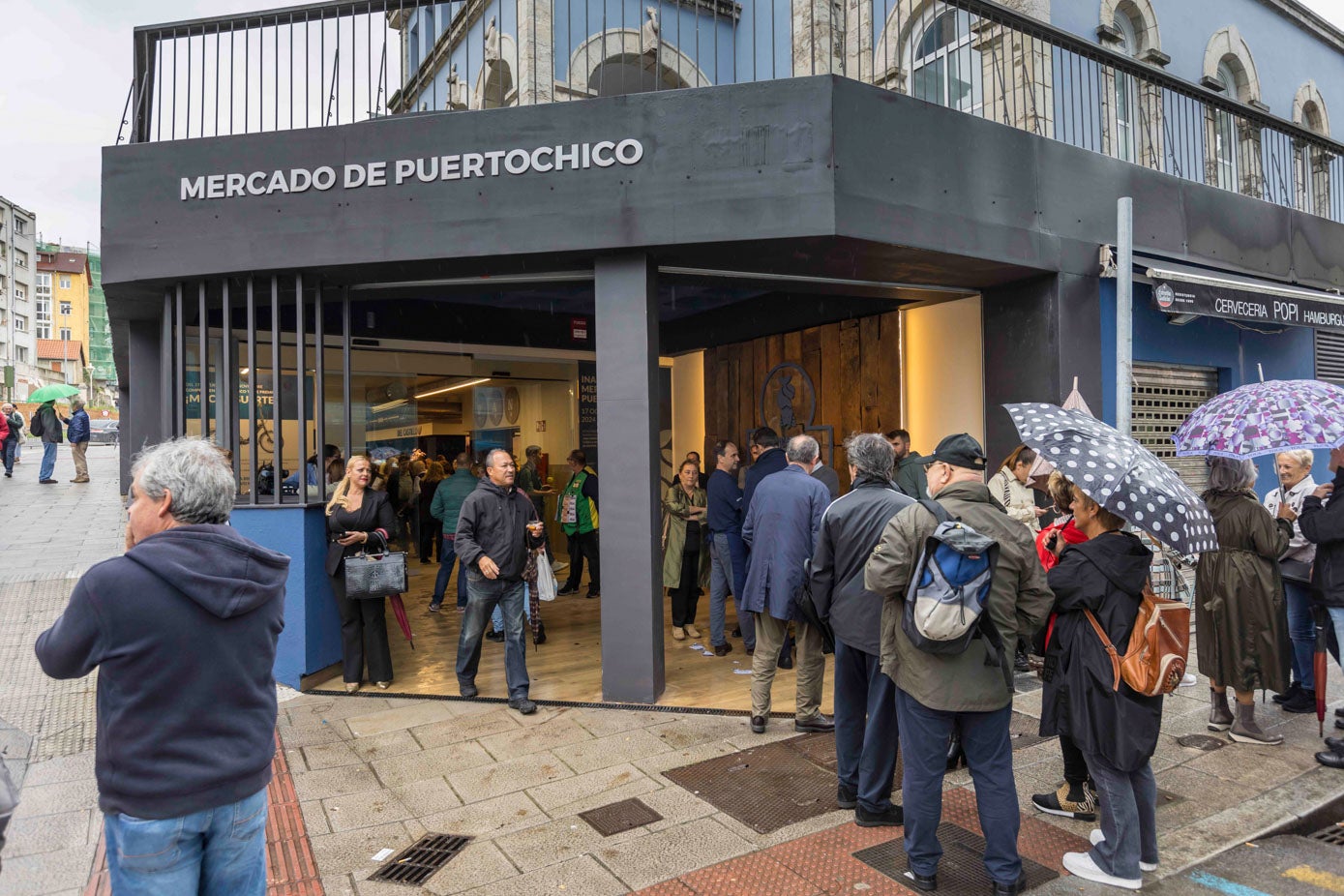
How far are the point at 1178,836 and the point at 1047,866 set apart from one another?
795 millimetres

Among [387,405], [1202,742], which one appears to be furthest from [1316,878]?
[387,405]

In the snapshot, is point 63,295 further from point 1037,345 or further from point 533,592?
point 1037,345

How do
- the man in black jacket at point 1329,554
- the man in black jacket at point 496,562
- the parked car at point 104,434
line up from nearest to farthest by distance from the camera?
the man in black jacket at point 1329,554 → the man in black jacket at point 496,562 → the parked car at point 104,434

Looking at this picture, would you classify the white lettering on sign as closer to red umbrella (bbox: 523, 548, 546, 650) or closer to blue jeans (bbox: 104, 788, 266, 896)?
red umbrella (bbox: 523, 548, 546, 650)

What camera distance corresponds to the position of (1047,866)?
358 cm

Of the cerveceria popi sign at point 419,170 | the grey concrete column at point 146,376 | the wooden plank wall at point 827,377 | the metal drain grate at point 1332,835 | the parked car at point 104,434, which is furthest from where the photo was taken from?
the parked car at point 104,434

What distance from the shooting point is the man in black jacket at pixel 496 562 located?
19.2 feet

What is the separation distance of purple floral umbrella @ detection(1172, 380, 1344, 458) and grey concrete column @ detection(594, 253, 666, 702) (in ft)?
11.2

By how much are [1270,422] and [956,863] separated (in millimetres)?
3029

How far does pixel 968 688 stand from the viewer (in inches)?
128

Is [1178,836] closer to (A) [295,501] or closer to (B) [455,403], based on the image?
Result: (A) [295,501]

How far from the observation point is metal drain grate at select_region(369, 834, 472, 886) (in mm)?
3588

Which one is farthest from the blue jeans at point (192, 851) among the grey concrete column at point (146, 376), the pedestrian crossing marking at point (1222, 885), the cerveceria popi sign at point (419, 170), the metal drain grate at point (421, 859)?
the grey concrete column at point (146, 376)

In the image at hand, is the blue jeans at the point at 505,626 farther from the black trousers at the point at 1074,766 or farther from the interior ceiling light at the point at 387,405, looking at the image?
the interior ceiling light at the point at 387,405
